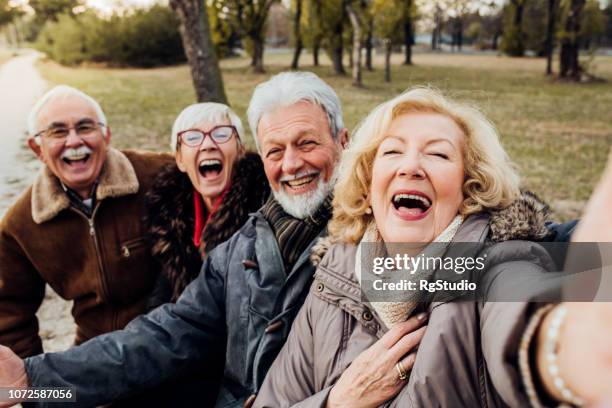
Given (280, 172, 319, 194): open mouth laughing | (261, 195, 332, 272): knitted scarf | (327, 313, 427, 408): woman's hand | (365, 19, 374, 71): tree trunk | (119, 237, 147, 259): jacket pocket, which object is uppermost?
(365, 19, 374, 71): tree trunk

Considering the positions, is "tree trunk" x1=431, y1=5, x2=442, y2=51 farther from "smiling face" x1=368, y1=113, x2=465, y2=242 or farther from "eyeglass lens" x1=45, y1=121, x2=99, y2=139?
"smiling face" x1=368, y1=113, x2=465, y2=242

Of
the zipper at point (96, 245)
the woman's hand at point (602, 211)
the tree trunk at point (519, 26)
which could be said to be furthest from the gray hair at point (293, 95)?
the tree trunk at point (519, 26)

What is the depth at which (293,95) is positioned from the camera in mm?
2078

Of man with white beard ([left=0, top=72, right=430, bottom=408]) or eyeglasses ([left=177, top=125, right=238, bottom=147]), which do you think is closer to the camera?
man with white beard ([left=0, top=72, right=430, bottom=408])

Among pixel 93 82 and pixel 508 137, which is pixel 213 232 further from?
pixel 93 82

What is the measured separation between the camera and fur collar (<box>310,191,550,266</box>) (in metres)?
1.30

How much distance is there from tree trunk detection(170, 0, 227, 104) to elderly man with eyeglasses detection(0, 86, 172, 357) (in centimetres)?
414

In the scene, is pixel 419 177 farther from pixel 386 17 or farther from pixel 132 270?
pixel 386 17

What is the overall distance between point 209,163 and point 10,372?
120 cm

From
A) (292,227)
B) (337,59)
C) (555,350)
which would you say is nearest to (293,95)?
(292,227)

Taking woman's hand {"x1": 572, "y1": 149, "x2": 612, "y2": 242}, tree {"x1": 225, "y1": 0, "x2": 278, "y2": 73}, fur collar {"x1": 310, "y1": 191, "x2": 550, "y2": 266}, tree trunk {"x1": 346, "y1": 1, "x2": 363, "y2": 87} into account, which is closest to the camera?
woman's hand {"x1": 572, "y1": 149, "x2": 612, "y2": 242}

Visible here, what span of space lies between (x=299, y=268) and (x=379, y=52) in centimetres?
4472

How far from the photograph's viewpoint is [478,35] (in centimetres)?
5116

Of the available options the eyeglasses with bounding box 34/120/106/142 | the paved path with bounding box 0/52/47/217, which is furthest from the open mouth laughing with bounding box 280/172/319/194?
the paved path with bounding box 0/52/47/217
